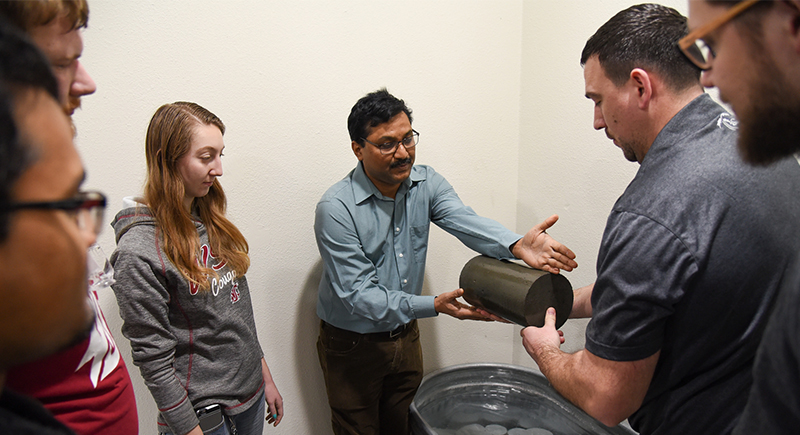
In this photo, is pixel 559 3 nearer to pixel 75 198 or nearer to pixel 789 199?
pixel 789 199

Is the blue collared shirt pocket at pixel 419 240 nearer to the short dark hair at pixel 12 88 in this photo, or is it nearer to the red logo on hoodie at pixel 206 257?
the red logo on hoodie at pixel 206 257

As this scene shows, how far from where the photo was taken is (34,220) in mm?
428

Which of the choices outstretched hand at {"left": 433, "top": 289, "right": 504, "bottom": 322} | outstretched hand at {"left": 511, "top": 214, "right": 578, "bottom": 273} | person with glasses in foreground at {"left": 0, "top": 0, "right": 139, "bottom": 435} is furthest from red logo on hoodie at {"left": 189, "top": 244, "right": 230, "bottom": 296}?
outstretched hand at {"left": 511, "top": 214, "right": 578, "bottom": 273}

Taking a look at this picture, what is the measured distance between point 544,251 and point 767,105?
972 millimetres

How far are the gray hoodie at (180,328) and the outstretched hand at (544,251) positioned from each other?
3.06 ft

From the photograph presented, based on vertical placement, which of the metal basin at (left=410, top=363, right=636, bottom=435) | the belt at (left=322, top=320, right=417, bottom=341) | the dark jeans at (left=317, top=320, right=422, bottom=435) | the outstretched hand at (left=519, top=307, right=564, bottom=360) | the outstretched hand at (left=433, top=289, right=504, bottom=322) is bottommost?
the metal basin at (left=410, top=363, right=636, bottom=435)

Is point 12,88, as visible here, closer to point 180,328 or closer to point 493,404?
point 180,328

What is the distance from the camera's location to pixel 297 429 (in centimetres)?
205

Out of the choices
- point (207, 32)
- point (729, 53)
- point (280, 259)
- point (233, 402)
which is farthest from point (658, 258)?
point (207, 32)

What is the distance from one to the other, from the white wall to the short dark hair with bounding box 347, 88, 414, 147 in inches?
9.7

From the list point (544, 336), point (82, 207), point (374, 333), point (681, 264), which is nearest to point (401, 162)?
point (374, 333)

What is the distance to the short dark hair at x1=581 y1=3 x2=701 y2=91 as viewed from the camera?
3.31ft

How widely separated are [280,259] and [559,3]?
5.53 feet

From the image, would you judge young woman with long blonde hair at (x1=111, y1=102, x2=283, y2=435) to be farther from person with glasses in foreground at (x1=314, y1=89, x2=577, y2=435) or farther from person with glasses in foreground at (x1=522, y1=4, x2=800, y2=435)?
person with glasses in foreground at (x1=522, y1=4, x2=800, y2=435)
